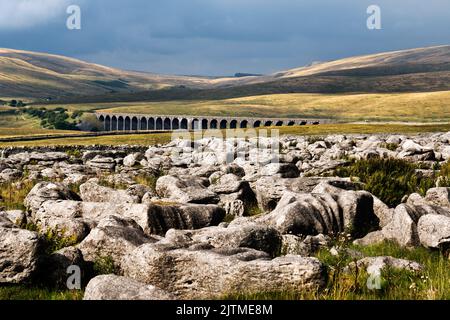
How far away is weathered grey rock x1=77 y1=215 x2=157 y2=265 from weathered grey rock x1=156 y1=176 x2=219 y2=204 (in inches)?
325

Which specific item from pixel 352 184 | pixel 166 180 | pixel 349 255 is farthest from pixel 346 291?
pixel 166 180

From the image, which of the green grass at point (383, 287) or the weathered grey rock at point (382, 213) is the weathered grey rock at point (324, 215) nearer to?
the weathered grey rock at point (382, 213)

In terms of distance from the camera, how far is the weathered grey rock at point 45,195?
2108 centimetres

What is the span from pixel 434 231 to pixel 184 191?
10.6 metres

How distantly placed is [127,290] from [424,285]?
16.8 ft

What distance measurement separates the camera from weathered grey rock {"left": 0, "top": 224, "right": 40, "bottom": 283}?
37.5 ft

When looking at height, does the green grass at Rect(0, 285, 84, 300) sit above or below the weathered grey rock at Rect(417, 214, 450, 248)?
below

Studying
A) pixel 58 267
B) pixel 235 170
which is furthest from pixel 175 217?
pixel 235 170

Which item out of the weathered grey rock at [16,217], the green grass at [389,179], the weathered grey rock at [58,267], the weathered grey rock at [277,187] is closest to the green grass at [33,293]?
the weathered grey rock at [58,267]

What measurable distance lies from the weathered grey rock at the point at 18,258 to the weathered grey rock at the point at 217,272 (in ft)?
6.14

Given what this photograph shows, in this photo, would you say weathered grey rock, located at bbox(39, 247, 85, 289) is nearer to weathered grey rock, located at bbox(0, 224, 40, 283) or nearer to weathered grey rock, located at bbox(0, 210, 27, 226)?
weathered grey rock, located at bbox(0, 224, 40, 283)

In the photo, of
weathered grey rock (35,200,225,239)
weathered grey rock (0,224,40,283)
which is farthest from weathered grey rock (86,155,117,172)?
weathered grey rock (0,224,40,283)

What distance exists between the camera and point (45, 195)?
846 inches
